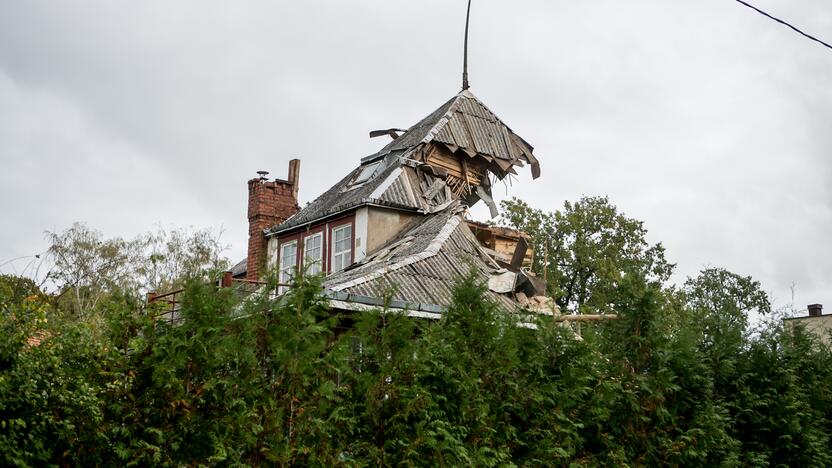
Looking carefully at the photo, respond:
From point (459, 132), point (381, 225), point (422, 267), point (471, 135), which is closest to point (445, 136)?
point (459, 132)

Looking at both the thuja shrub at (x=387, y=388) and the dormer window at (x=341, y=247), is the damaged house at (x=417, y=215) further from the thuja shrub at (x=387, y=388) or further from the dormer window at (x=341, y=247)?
the thuja shrub at (x=387, y=388)

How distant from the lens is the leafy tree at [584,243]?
137ft

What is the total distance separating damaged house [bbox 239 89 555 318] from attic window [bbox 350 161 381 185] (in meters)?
0.04

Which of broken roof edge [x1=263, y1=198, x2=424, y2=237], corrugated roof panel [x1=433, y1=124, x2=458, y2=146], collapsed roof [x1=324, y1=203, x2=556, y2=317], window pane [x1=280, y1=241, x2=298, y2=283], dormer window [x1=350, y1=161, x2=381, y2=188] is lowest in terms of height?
collapsed roof [x1=324, y1=203, x2=556, y2=317]

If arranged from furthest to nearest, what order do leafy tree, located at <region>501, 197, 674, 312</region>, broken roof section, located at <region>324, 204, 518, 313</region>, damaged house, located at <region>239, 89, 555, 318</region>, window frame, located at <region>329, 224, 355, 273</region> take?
leafy tree, located at <region>501, 197, 674, 312</region>
window frame, located at <region>329, 224, 355, 273</region>
damaged house, located at <region>239, 89, 555, 318</region>
broken roof section, located at <region>324, 204, 518, 313</region>

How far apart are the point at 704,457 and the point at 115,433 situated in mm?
6990

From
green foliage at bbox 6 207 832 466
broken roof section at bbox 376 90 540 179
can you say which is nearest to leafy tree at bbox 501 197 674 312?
broken roof section at bbox 376 90 540 179

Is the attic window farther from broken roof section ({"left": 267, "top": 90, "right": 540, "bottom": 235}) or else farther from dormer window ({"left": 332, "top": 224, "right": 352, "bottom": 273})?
dormer window ({"left": 332, "top": 224, "right": 352, "bottom": 273})

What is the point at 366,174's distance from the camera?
26172mm

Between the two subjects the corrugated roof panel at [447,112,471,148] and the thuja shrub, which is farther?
the corrugated roof panel at [447,112,471,148]

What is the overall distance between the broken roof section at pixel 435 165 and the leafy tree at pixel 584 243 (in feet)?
49.4

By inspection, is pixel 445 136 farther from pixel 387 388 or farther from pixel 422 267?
pixel 387 388

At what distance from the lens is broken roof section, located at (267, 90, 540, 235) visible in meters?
23.6

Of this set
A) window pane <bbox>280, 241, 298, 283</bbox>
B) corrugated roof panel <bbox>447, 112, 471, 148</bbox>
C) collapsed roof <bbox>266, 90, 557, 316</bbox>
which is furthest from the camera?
corrugated roof panel <bbox>447, 112, 471, 148</bbox>
